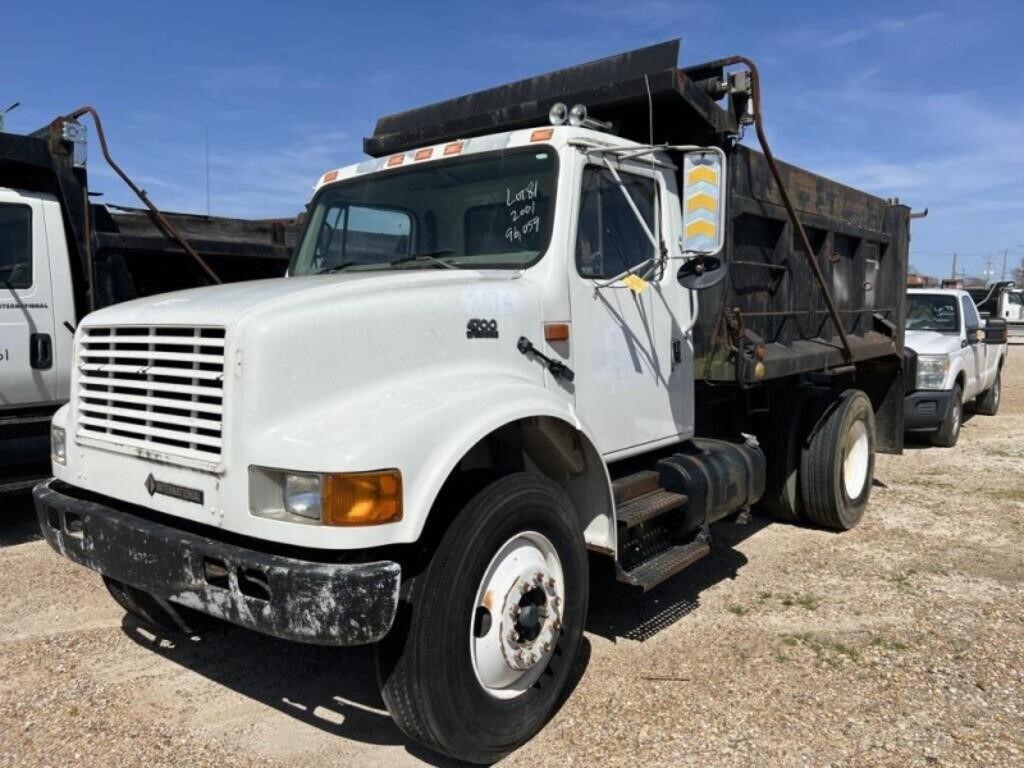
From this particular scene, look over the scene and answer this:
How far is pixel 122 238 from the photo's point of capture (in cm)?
657

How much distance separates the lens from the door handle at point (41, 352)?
19.9ft

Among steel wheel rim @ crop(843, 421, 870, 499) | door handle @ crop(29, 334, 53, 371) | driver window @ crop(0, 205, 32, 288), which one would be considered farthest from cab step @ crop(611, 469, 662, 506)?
driver window @ crop(0, 205, 32, 288)

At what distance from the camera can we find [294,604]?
8.61 ft

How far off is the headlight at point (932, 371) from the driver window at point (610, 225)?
23.0ft

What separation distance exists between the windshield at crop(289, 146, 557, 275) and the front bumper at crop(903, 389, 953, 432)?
299 inches

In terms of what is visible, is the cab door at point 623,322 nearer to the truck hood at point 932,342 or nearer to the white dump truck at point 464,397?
the white dump truck at point 464,397

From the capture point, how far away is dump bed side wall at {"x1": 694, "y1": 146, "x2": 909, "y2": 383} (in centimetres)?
476

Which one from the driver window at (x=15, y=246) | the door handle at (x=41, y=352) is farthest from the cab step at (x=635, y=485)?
the driver window at (x=15, y=246)

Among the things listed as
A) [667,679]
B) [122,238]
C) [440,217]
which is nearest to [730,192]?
[440,217]

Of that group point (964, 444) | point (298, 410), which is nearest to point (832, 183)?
point (298, 410)

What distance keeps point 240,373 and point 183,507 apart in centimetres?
56

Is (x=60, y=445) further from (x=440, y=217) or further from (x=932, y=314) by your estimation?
(x=932, y=314)

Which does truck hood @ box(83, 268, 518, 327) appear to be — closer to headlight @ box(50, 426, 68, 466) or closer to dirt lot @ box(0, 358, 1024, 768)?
headlight @ box(50, 426, 68, 466)

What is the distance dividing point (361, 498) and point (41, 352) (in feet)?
15.1
